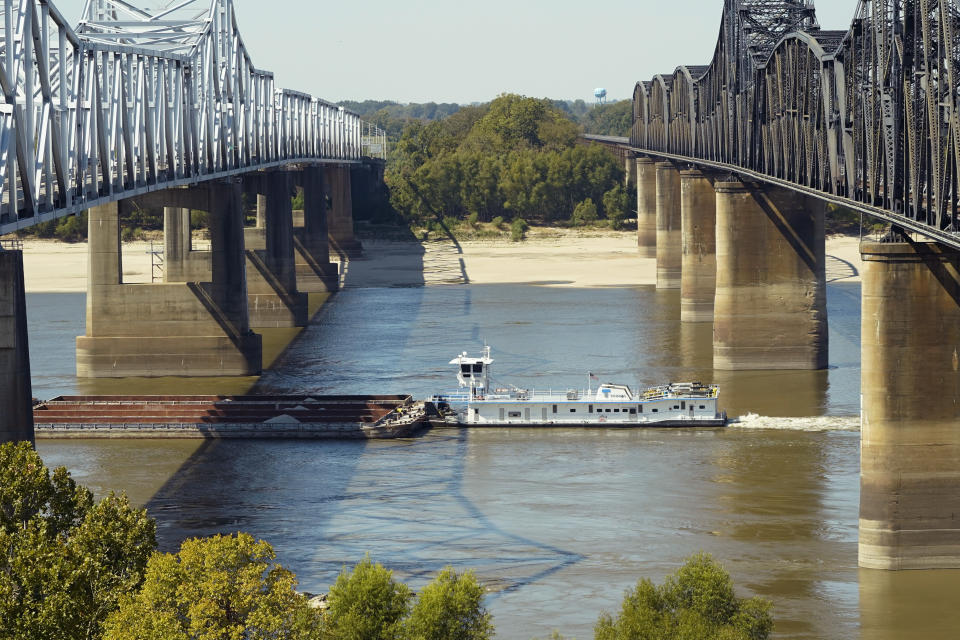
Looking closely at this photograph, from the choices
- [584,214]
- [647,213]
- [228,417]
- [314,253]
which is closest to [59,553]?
[228,417]

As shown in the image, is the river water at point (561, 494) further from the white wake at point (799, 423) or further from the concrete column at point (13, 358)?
the concrete column at point (13, 358)

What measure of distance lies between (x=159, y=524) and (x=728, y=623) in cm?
1871

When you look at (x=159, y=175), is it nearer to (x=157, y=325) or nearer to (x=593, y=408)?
(x=157, y=325)

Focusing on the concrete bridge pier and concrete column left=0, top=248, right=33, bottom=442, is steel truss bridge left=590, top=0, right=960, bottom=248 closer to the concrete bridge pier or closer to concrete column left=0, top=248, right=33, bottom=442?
concrete column left=0, top=248, right=33, bottom=442

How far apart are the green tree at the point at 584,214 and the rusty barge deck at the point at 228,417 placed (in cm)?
9495

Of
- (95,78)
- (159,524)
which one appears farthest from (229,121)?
(159,524)

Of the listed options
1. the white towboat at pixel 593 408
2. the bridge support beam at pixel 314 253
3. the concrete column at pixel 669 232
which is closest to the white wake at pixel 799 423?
the white towboat at pixel 593 408

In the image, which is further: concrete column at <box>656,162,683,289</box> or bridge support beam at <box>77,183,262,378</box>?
concrete column at <box>656,162,683,289</box>

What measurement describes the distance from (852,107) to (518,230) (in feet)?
325

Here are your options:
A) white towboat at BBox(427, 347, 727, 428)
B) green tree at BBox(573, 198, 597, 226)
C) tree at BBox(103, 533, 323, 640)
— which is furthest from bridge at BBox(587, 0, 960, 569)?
green tree at BBox(573, 198, 597, 226)

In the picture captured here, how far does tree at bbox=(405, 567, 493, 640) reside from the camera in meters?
26.9

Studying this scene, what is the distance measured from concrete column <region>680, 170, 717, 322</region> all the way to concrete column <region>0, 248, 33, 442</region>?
56761 mm

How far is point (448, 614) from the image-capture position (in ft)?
88.7

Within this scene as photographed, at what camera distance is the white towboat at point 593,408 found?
5894 centimetres
